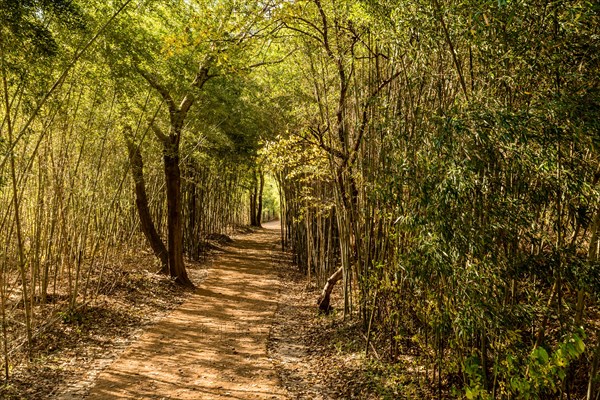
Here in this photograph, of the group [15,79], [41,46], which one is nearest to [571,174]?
[41,46]

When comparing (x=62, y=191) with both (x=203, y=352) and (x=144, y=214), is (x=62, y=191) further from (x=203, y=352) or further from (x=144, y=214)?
(x=203, y=352)

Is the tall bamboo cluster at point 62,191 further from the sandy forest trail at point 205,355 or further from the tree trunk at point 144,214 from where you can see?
the sandy forest trail at point 205,355

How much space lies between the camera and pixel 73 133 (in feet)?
24.3

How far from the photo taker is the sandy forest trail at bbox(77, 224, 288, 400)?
459 cm

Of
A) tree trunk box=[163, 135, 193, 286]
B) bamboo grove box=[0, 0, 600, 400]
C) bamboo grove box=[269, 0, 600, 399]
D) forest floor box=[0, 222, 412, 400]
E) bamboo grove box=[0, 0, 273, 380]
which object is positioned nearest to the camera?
bamboo grove box=[269, 0, 600, 399]

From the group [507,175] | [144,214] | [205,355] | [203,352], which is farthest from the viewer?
[144,214]

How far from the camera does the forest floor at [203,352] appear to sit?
4559mm

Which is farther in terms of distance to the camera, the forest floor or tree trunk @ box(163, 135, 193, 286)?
tree trunk @ box(163, 135, 193, 286)

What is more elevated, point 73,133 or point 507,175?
point 73,133

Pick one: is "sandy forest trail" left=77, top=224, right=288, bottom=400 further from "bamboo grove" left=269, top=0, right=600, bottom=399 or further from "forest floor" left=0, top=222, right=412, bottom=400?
"bamboo grove" left=269, top=0, right=600, bottom=399

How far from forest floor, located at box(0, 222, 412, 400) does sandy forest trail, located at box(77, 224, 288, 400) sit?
0.4 inches

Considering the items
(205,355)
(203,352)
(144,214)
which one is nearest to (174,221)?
(144,214)

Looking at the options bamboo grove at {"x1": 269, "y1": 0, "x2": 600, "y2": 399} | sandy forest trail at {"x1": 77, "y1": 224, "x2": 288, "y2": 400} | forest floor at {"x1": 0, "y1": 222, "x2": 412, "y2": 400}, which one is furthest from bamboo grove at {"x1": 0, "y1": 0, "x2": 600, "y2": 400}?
sandy forest trail at {"x1": 77, "y1": 224, "x2": 288, "y2": 400}

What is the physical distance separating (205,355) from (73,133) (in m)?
4.23
